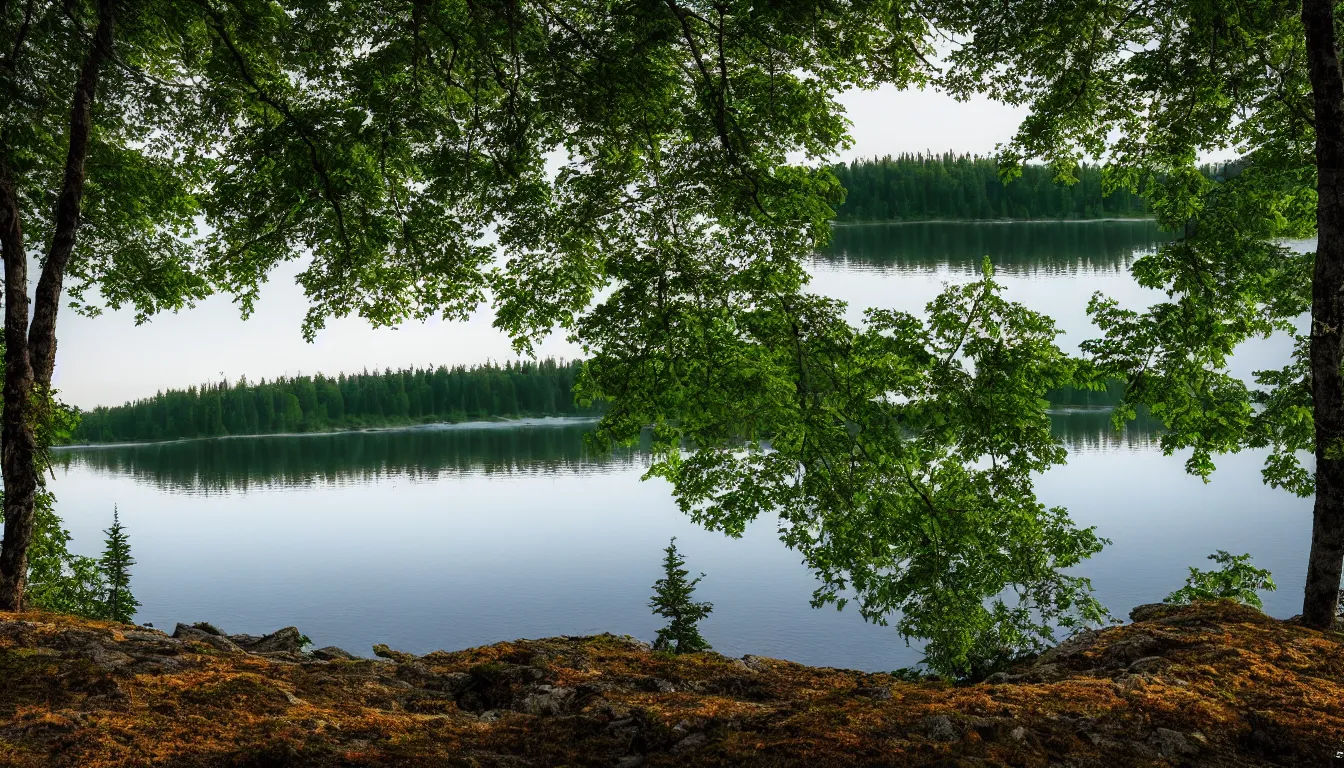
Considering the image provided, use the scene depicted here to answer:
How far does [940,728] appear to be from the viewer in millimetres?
5273

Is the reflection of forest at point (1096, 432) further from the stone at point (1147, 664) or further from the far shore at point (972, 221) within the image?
the stone at point (1147, 664)

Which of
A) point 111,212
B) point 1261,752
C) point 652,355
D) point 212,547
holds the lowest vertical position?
point 212,547

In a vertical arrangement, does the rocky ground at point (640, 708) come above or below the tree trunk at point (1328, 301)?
below

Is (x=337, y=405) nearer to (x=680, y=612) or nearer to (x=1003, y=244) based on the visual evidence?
(x=1003, y=244)

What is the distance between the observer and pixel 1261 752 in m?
5.24

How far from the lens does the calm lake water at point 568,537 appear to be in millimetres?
29875

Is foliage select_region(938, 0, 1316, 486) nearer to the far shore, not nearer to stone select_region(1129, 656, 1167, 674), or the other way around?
stone select_region(1129, 656, 1167, 674)

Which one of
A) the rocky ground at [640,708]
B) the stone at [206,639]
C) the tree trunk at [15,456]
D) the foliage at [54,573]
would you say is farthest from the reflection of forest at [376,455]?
the rocky ground at [640,708]

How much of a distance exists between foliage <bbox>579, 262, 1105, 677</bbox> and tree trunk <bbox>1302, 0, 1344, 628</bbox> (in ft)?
12.8

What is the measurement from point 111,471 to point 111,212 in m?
95.4

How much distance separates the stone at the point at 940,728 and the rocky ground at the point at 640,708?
0.02 meters

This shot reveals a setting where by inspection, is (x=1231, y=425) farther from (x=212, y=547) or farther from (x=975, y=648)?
(x=212, y=547)

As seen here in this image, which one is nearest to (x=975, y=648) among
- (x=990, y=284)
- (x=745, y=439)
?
(x=745, y=439)

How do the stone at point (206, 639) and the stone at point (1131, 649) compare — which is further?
the stone at point (206, 639)
